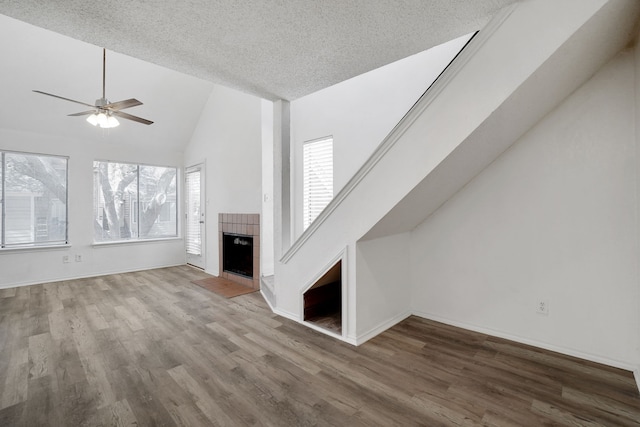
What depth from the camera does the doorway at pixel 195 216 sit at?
5.72 m

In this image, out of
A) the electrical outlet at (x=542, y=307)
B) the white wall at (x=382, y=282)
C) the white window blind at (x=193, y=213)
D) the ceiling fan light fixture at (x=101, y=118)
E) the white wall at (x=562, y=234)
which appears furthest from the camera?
the white window blind at (x=193, y=213)

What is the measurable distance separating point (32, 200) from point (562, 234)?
7256 mm

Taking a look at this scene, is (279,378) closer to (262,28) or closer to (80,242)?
(262,28)

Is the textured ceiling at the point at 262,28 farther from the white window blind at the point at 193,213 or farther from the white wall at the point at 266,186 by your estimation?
the white window blind at the point at 193,213

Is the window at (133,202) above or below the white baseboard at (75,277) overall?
above

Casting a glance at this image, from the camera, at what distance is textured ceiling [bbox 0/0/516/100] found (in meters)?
1.71

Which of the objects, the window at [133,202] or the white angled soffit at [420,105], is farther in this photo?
the window at [133,202]

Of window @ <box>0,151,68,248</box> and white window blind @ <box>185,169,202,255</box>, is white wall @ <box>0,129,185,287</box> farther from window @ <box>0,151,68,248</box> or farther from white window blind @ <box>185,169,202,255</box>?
white window blind @ <box>185,169,202,255</box>

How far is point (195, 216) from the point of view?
602 centimetres

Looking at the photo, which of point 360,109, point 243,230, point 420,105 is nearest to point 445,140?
point 420,105

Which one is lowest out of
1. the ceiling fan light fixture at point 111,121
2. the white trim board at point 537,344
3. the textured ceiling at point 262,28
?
the white trim board at point 537,344

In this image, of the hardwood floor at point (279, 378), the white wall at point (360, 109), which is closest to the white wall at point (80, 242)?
the hardwood floor at point (279, 378)

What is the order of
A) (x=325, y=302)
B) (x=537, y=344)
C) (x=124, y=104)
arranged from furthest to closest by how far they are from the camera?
1. (x=325, y=302)
2. (x=124, y=104)
3. (x=537, y=344)

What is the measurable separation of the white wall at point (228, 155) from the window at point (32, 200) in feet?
7.57
